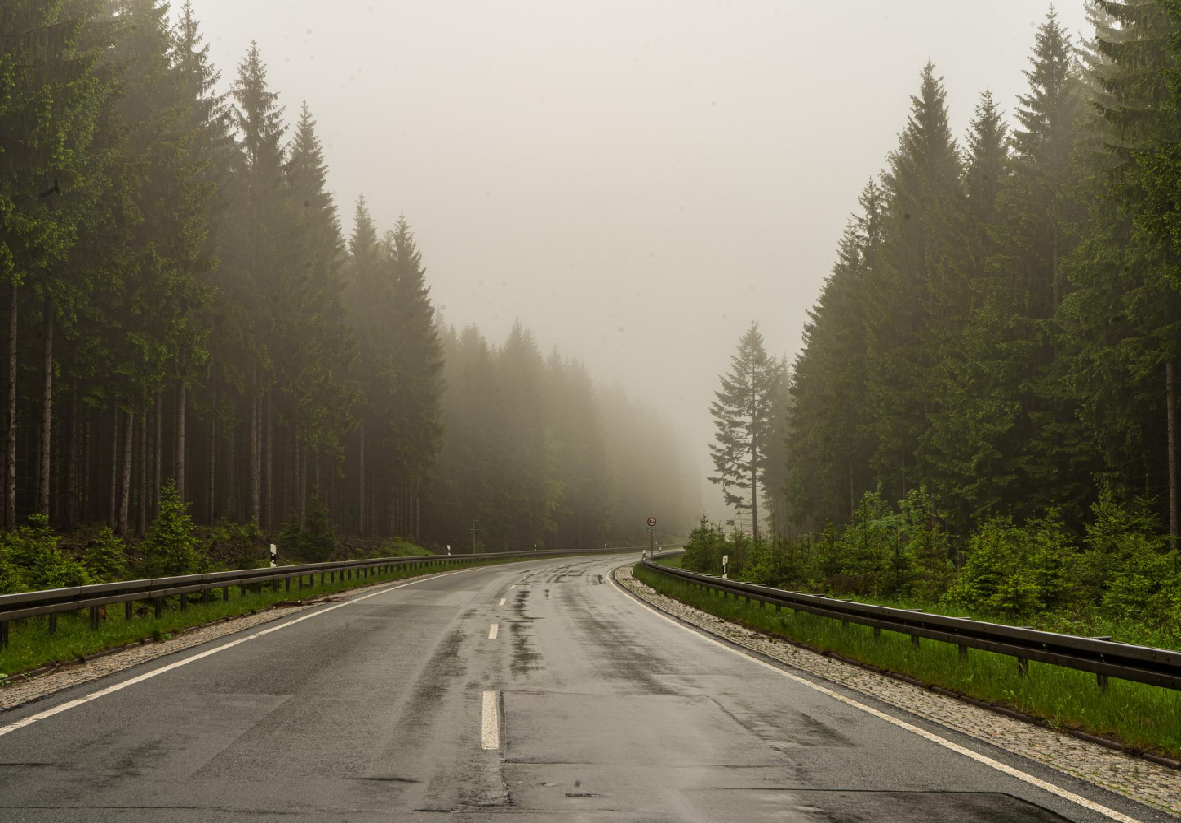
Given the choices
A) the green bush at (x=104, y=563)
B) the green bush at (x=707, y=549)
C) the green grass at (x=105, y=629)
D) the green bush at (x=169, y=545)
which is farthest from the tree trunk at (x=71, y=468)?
the green bush at (x=707, y=549)

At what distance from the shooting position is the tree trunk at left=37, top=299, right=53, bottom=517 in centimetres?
2119

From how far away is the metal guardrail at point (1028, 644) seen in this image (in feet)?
25.4

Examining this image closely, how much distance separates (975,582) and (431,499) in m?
58.2

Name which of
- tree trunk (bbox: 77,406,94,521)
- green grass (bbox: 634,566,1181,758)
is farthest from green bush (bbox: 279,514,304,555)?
green grass (bbox: 634,566,1181,758)

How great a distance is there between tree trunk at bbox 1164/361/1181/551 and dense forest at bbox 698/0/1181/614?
55mm

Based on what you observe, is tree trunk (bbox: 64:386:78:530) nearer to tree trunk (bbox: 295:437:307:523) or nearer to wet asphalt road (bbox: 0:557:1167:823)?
tree trunk (bbox: 295:437:307:523)

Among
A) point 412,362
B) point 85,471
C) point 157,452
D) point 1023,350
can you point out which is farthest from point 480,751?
point 412,362

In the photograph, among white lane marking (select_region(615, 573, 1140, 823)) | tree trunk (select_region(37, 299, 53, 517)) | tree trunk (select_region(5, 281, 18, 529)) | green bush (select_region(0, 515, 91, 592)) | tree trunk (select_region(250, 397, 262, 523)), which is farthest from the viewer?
tree trunk (select_region(250, 397, 262, 523))

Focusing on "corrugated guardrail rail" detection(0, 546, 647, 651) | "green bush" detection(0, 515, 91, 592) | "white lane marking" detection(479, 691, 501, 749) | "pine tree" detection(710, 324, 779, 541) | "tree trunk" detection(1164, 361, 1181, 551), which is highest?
"pine tree" detection(710, 324, 779, 541)

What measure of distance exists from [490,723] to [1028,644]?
6350mm

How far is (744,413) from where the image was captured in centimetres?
7275

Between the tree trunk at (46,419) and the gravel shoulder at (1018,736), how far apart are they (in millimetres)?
18378

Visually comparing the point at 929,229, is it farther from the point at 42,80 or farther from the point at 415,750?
the point at 415,750

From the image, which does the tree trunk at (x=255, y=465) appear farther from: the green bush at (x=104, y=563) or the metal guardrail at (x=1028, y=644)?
the metal guardrail at (x=1028, y=644)
